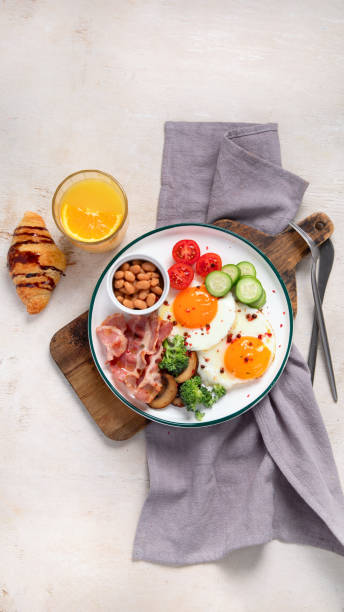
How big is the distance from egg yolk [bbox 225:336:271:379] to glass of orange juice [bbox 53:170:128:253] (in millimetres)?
1075

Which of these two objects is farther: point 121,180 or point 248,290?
point 121,180

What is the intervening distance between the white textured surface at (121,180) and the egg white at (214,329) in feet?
2.16

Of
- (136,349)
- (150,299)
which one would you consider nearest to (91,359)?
(136,349)

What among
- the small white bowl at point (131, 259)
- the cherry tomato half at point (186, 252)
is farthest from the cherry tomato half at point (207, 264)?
the small white bowl at point (131, 259)

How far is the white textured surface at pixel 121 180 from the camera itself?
123 inches

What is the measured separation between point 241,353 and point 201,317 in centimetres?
34

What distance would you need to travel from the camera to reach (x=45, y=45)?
326cm

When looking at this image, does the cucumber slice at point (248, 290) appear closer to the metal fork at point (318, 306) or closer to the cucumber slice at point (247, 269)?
the cucumber slice at point (247, 269)

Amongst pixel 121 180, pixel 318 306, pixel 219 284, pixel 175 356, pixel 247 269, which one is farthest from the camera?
pixel 121 180

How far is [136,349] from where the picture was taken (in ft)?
9.37

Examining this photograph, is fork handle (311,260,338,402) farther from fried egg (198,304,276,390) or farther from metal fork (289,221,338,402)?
fried egg (198,304,276,390)

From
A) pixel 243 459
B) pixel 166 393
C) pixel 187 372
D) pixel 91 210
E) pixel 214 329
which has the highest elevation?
pixel 91 210

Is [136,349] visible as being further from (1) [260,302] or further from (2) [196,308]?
(1) [260,302]

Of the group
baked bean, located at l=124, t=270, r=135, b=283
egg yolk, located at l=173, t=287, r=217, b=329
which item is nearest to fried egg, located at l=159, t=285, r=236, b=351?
egg yolk, located at l=173, t=287, r=217, b=329
